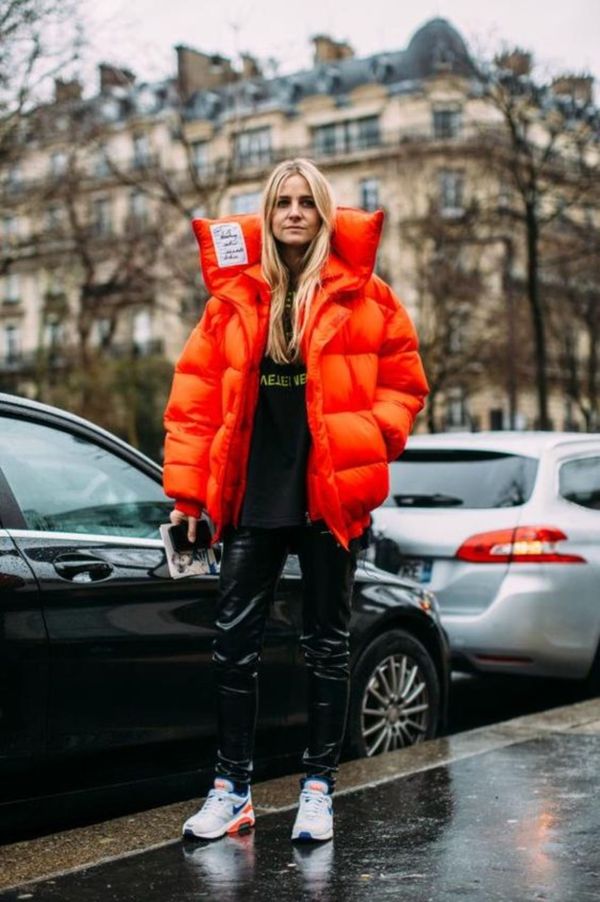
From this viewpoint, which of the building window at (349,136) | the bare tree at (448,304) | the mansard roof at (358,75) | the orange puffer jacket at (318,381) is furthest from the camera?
the building window at (349,136)

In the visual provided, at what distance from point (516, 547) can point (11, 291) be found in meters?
78.3

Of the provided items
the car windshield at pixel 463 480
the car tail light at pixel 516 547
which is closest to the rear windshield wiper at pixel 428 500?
the car windshield at pixel 463 480

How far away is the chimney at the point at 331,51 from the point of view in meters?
79.1

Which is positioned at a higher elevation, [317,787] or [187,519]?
[187,519]

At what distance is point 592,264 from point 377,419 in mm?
A: 29473

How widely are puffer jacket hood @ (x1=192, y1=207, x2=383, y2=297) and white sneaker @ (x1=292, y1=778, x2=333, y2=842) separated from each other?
1.53 metres

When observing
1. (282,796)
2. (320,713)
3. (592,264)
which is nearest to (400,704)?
(282,796)

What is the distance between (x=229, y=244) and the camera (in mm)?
4527

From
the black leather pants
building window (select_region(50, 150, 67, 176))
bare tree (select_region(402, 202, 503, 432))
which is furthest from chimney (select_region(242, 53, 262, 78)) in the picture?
the black leather pants

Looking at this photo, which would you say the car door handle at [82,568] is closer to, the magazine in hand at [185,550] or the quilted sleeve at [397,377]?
the magazine in hand at [185,550]

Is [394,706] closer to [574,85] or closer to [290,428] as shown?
[290,428]

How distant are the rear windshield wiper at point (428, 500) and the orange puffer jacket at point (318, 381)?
357 cm

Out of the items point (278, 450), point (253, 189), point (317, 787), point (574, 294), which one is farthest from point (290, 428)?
point (253, 189)

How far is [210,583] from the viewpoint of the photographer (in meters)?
5.34
